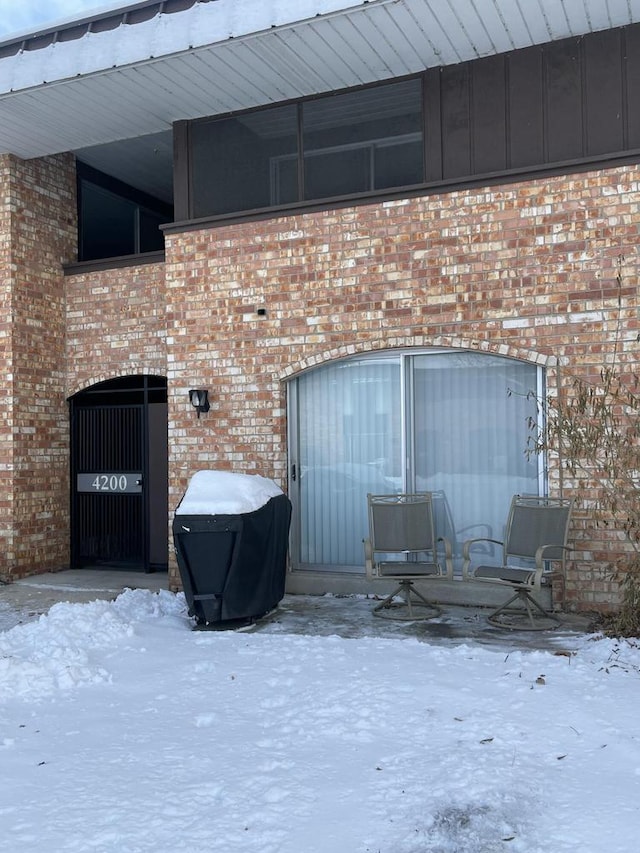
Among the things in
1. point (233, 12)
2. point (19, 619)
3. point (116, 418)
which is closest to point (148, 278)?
point (116, 418)

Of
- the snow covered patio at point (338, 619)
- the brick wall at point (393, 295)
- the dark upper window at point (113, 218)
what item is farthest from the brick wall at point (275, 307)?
the snow covered patio at point (338, 619)

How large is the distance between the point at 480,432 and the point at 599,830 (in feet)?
14.0

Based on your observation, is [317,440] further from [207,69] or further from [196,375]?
[207,69]

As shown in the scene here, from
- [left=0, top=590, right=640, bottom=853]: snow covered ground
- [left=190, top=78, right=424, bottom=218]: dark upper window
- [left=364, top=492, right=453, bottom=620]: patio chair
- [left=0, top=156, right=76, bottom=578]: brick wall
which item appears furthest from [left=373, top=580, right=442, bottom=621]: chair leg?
[left=0, top=156, right=76, bottom=578]: brick wall

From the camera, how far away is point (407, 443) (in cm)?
713

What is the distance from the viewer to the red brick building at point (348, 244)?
20.9 feet

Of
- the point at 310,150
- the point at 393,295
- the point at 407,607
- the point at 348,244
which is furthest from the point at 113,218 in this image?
the point at 407,607

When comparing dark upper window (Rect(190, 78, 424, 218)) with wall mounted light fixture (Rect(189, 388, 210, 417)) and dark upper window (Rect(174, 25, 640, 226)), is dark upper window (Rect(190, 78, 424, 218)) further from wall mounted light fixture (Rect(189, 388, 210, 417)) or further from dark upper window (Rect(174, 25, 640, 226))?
wall mounted light fixture (Rect(189, 388, 210, 417))

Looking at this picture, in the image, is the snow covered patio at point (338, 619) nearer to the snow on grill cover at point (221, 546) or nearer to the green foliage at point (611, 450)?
the snow on grill cover at point (221, 546)

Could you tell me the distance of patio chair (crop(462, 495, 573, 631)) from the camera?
19.3 ft

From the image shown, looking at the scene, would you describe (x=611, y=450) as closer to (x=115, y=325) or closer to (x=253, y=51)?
(x=253, y=51)

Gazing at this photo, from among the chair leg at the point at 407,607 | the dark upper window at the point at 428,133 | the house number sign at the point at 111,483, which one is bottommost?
the chair leg at the point at 407,607

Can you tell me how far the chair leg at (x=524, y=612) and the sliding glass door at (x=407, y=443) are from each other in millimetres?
705

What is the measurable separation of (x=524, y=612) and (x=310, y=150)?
15.3ft
